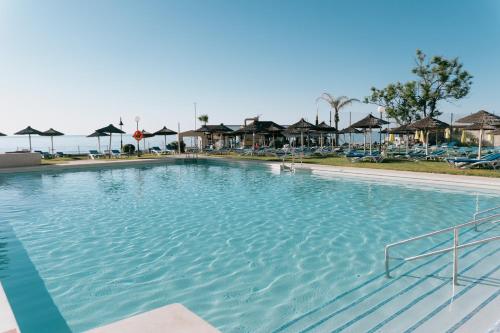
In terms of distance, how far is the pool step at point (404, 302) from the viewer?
10.5 feet

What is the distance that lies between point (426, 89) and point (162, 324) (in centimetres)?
3406

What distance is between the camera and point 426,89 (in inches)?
1207

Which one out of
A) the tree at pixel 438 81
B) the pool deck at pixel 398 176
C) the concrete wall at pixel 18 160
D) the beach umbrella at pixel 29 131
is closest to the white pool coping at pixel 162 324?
the pool deck at pixel 398 176

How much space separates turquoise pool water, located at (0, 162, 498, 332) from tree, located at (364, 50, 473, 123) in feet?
78.5

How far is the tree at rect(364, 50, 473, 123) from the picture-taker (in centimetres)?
2967

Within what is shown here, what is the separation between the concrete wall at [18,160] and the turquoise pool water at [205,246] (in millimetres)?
7758

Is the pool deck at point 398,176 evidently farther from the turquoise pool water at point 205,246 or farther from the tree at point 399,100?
the tree at point 399,100

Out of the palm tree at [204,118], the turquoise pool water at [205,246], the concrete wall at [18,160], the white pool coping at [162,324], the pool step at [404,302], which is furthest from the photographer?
the palm tree at [204,118]

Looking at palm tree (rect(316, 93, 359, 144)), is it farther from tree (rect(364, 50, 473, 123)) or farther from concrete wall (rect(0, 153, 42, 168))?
concrete wall (rect(0, 153, 42, 168))

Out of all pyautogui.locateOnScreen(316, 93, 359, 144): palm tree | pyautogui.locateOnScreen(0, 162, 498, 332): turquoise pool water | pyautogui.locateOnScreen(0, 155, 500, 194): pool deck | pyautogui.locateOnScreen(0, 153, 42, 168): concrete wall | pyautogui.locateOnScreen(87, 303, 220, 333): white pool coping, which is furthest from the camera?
pyautogui.locateOnScreen(316, 93, 359, 144): palm tree

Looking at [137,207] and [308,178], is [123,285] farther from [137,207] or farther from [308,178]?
[308,178]

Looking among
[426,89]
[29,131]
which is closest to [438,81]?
[426,89]

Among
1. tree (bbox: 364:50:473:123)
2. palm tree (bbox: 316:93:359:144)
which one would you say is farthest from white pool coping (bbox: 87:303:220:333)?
palm tree (bbox: 316:93:359:144)

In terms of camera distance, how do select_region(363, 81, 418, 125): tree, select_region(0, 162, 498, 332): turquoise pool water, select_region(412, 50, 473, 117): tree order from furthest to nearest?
select_region(363, 81, 418, 125): tree < select_region(412, 50, 473, 117): tree < select_region(0, 162, 498, 332): turquoise pool water
